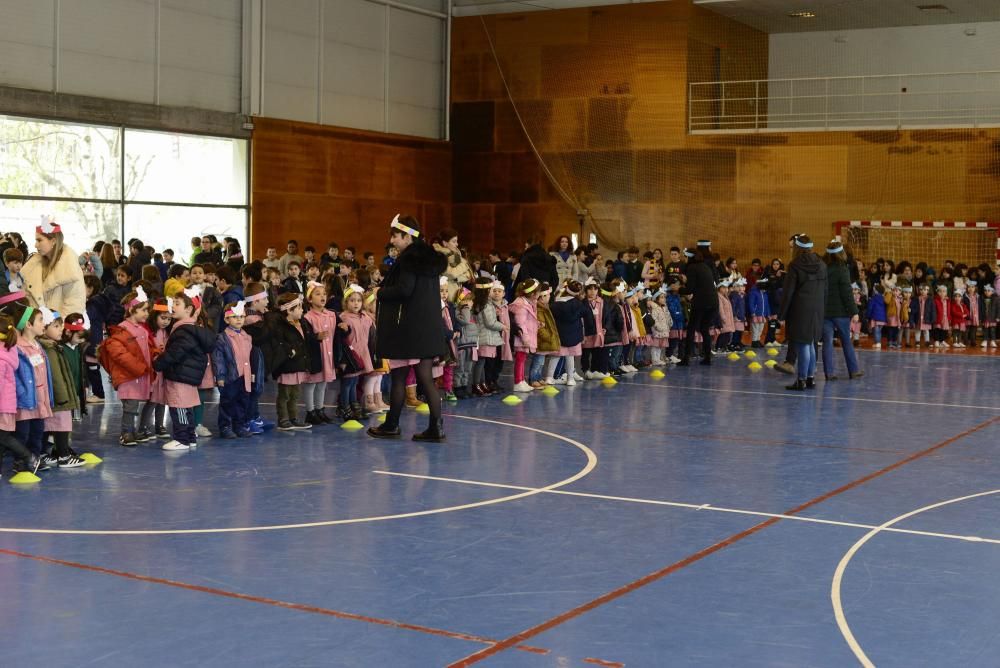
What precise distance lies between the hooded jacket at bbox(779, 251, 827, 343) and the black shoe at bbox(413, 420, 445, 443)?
6711mm

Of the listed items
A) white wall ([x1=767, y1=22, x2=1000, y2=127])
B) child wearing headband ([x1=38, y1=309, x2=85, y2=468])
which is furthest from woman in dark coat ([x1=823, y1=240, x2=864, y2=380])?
white wall ([x1=767, y1=22, x2=1000, y2=127])

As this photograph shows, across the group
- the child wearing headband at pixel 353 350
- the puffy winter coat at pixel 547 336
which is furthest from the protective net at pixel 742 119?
the child wearing headband at pixel 353 350

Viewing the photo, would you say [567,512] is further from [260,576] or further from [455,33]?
[455,33]

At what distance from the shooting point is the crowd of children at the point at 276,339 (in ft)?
30.7

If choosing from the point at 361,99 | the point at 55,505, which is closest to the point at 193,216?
the point at 361,99

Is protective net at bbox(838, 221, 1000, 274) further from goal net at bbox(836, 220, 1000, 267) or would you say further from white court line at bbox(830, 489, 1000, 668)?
white court line at bbox(830, 489, 1000, 668)

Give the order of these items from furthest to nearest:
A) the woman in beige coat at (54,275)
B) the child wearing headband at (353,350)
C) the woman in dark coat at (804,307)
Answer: the woman in dark coat at (804,307) < the child wearing headband at (353,350) < the woman in beige coat at (54,275)

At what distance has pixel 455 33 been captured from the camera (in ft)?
105

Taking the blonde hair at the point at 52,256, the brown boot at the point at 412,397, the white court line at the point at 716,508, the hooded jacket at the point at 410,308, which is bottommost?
the white court line at the point at 716,508

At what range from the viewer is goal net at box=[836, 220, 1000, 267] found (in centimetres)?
2720

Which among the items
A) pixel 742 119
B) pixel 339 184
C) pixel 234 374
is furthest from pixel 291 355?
pixel 742 119

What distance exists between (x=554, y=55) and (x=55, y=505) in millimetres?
24407

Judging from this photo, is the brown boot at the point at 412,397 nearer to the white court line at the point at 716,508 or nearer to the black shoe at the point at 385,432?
the black shoe at the point at 385,432

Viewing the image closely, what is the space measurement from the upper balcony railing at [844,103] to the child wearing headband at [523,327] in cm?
1524
